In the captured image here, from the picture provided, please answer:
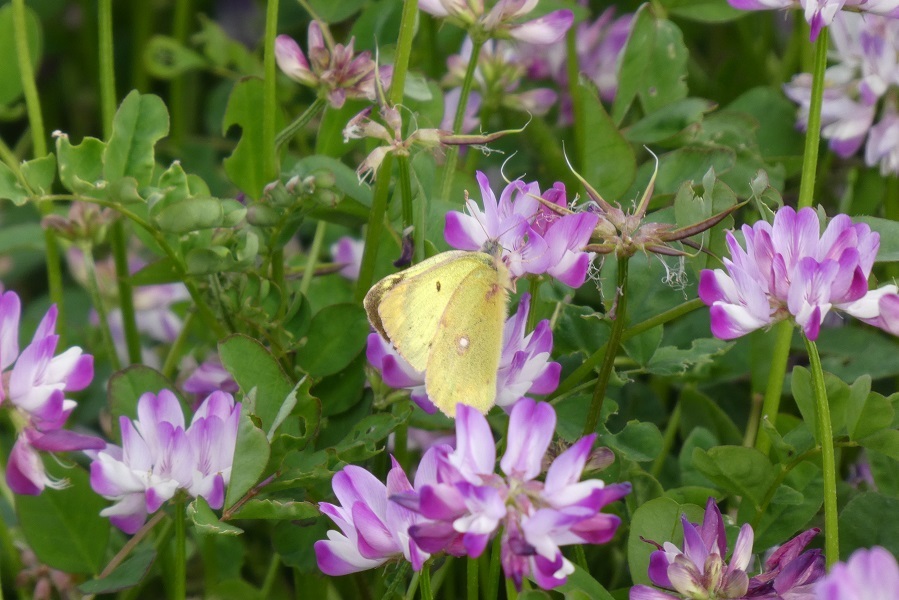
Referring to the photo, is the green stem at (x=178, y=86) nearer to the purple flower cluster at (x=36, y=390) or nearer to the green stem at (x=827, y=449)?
the purple flower cluster at (x=36, y=390)

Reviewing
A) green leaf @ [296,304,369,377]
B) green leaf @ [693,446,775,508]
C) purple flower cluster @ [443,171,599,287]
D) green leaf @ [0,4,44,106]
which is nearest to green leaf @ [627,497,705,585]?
green leaf @ [693,446,775,508]

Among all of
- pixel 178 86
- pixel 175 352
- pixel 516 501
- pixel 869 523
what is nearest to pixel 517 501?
pixel 516 501

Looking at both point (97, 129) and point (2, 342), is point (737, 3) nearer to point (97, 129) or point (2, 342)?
point (2, 342)

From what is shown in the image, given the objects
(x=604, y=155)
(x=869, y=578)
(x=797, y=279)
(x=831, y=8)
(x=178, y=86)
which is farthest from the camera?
(x=178, y=86)

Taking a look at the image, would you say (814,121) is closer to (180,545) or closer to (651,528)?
(651,528)

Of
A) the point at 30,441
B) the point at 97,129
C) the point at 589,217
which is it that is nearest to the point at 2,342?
the point at 30,441

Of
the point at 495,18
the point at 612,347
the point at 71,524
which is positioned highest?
the point at 495,18

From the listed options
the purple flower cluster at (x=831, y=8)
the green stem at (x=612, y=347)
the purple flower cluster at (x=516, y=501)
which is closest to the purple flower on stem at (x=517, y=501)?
the purple flower cluster at (x=516, y=501)
